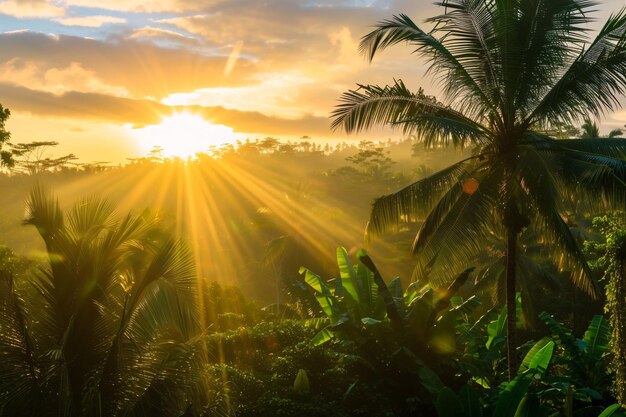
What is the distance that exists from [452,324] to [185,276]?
29.9 ft

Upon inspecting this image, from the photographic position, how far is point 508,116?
1014 cm

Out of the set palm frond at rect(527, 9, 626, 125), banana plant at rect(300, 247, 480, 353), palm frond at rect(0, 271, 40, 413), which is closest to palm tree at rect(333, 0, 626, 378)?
palm frond at rect(527, 9, 626, 125)

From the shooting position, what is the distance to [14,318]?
677cm

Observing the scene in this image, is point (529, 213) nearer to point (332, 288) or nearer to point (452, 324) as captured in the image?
point (452, 324)

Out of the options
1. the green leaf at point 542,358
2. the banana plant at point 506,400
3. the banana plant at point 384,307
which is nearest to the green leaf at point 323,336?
the banana plant at point 384,307

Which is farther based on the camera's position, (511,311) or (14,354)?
(511,311)

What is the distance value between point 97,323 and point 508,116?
7.59 m

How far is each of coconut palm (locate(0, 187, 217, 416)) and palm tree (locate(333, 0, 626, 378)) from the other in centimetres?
509

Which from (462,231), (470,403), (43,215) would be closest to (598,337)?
(470,403)

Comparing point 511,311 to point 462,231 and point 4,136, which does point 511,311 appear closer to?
point 462,231

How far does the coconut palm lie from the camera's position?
22.1ft

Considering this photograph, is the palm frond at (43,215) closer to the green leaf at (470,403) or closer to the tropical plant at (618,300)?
the green leaf at (470,403)

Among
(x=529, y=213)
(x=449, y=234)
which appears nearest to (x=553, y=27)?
(x=529, y=213)

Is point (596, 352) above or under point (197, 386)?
under
